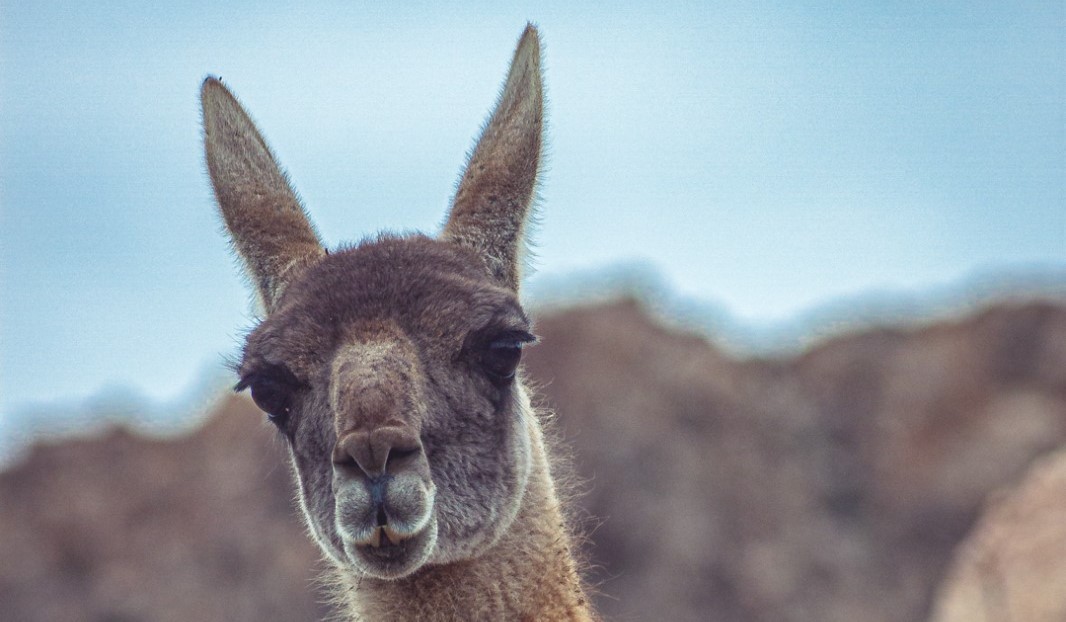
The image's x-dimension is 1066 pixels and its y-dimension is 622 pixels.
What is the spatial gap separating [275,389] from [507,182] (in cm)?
159

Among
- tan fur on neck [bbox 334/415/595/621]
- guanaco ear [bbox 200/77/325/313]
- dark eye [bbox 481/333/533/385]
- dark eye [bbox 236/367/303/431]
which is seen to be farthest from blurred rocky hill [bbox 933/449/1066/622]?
dark eye [bbox 236/367/303/431]

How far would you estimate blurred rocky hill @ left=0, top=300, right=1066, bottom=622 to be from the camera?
24.7 meters

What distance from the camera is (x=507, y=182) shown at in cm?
605

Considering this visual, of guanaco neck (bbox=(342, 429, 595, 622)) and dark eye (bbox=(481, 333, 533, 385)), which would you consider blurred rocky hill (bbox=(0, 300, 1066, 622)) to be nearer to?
→ guanaco neck (bbox=(342, 429, 595, 622))

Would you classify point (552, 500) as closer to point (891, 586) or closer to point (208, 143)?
point (208, 143)

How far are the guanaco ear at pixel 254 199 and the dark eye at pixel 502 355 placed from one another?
4.15 feet

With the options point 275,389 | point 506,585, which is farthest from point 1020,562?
point 275,389

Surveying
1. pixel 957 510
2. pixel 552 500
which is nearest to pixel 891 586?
pixel 957 510

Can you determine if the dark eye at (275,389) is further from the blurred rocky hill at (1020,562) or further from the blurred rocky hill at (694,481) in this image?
the blurred rocky hill at (694,481)

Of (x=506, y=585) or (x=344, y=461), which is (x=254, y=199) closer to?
(x=344, y=461)

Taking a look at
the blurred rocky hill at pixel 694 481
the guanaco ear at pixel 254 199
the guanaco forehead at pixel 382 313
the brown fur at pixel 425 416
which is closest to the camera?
the brown fur at pixel 425 416

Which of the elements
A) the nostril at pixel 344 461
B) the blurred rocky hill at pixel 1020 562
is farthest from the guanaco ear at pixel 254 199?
the blurred rocky hill at pixel 1020 562

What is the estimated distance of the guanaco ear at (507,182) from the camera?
601 cm

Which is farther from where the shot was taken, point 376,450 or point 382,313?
point 382,313
